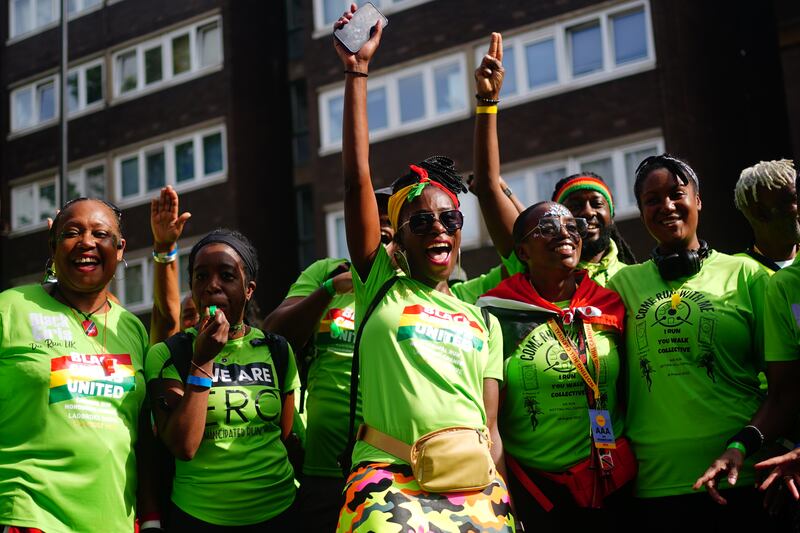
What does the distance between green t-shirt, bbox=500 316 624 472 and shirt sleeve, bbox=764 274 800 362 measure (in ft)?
2.27

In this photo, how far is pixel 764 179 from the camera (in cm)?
480

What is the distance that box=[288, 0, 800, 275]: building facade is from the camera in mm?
16375

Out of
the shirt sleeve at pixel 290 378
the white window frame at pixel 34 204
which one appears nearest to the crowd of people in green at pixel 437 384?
the shirt sleeve at pixel 290 378

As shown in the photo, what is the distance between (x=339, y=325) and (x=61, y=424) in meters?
1.67

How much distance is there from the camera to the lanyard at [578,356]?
4324 mm

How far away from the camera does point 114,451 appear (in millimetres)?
4027

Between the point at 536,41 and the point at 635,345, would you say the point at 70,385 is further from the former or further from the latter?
the point at 536,41

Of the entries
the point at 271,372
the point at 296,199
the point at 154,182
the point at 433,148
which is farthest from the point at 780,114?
the point at 271,372

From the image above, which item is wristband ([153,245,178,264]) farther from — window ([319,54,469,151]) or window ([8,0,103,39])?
window ([8,0,103,39])

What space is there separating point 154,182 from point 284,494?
64.0 ft

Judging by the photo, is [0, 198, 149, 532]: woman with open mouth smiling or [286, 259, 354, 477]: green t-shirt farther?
[286, 259, 354, 477]: green t-shirt

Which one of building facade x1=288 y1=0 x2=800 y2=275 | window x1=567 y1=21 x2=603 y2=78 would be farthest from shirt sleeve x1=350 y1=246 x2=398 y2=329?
window x1=567 y1=21 x2=603 y2=78

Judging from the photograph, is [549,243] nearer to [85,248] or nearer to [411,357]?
[411,357]

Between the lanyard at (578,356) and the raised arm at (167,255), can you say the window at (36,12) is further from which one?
the lanyard at (578,356)
